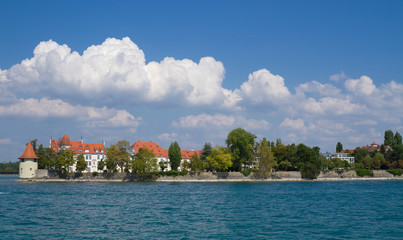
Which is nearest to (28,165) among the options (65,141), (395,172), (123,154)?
(65,141)

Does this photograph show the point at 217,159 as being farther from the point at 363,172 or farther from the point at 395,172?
the point at 395,172

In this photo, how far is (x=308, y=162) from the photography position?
341ft

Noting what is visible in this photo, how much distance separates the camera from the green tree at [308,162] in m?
104

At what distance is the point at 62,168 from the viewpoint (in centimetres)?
9638

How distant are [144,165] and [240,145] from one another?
26855mm

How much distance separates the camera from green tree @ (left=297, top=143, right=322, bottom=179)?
340ft

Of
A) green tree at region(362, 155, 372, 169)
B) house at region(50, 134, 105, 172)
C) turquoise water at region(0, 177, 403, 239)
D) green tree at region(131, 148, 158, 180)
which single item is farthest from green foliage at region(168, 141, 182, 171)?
green tree at region(362, 155, 372, 169)

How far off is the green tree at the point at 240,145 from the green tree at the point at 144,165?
21.8m

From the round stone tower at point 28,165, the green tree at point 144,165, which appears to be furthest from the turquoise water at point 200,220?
the round stone tower at point 28,165

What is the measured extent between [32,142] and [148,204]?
7532 centimetres

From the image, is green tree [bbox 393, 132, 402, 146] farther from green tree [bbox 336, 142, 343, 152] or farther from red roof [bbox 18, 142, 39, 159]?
red roof [bbox 18, 142, 39, 159]

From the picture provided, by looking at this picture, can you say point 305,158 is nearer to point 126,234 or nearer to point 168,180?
point 168,180

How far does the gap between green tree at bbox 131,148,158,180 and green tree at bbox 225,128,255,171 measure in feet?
71.4

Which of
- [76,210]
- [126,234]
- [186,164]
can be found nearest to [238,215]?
[126,234]
